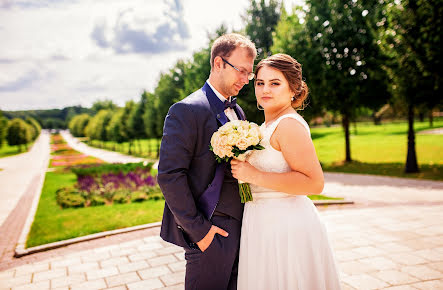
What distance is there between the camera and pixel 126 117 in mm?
42969

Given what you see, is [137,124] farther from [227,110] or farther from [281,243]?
[281,243]

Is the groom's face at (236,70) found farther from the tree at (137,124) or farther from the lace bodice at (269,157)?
the tree at (137,124)

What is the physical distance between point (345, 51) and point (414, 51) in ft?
18.1

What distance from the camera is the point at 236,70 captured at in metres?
2.93

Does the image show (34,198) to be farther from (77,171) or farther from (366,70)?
(366,70)

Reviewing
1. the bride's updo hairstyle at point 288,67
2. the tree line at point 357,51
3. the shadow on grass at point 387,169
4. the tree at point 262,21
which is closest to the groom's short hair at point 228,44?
the bride's updo hairstyle at point 288,67

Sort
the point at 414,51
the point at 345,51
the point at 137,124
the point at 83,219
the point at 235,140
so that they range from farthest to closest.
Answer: the point at 137,124 → the point at 345,51 → the point at 414,51 → the point at 83,219 → the point at 235,140

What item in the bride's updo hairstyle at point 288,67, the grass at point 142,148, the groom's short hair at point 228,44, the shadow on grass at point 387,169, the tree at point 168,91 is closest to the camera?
the bride's updo hairstyle at point 288,67

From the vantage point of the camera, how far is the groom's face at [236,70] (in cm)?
291

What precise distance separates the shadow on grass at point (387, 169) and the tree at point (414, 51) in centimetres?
79

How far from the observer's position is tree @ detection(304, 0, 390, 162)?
18.1 m

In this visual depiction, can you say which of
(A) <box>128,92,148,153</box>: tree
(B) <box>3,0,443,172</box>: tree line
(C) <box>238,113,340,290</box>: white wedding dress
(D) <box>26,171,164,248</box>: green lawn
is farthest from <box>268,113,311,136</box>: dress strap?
(A) <box>128,92,148,153</box>: tree

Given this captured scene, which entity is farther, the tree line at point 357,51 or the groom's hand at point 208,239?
the tree line at point 357,51

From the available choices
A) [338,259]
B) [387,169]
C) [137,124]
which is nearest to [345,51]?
[387,169]
